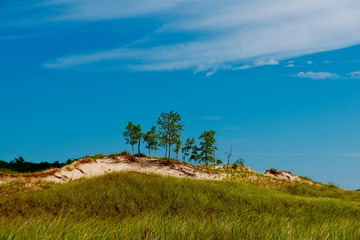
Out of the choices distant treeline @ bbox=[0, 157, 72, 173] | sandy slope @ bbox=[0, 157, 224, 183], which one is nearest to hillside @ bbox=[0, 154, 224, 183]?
sandy slope @ bbox=[0, 157, 224, 183]

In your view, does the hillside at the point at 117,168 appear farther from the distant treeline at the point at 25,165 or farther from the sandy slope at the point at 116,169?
the distant treeline at the point at 25,165

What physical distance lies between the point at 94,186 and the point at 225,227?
11.4 meters

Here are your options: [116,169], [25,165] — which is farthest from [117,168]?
[25,165]

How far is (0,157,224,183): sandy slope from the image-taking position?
18.1 m

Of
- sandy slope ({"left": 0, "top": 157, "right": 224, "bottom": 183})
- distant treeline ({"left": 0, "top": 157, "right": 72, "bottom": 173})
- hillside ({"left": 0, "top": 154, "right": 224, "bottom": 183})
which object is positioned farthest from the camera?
distant treeline ({"left": 0, "top": 157, "right": 72, "bottom": 173})

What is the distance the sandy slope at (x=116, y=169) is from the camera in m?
18.1

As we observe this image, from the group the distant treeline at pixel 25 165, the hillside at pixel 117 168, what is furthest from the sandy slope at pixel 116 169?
the distant treeline at pixel 25 165

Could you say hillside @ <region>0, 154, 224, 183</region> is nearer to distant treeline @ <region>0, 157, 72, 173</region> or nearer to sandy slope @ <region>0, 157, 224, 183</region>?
sandy slope @ <region>0, 157, 224, 183</region>

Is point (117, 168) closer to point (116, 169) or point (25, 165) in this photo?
point (116, 169)

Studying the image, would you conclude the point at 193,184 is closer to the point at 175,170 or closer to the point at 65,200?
the point at 65,200

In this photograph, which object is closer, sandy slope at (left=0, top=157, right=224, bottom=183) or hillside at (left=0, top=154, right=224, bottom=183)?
sandy slope at (left=0, top=157, right=224, bottom=183)

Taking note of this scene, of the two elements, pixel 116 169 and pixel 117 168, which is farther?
pixel 117 168

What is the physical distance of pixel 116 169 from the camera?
22.0m

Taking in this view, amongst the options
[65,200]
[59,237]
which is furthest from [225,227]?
[65,200]
